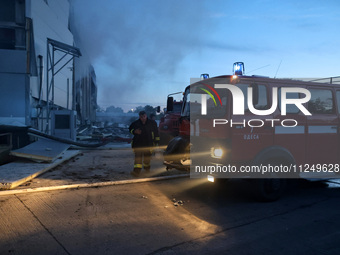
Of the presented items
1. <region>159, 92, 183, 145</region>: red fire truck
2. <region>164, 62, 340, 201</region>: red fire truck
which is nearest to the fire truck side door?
<region>164, 62, 340, 201</region>: red fire truck

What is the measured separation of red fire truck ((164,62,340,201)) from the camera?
4594 millimetres

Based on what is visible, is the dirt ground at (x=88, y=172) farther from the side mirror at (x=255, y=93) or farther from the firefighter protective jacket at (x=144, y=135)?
the side mirror at (x=255, y=93)

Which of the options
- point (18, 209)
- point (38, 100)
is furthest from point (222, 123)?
point (38, 100)

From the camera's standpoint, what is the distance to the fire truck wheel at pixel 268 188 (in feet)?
15.7

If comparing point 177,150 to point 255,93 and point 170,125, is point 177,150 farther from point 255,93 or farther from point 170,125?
point 170,125

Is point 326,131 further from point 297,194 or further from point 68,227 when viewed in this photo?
point 68,227

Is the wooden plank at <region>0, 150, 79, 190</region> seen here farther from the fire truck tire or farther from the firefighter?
the fire truck tire

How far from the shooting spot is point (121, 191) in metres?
5.55

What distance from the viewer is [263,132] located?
477 cm

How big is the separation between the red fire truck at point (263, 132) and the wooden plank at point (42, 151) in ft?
14.6

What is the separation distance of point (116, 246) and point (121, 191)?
7.99 feet

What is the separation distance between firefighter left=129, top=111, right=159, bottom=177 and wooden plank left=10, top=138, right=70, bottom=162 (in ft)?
9.13

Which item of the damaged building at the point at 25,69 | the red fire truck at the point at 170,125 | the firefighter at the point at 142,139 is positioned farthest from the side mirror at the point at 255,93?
the damaged building at the point at 25,69

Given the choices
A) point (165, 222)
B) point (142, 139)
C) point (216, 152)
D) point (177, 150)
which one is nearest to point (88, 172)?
point (142, 139)
